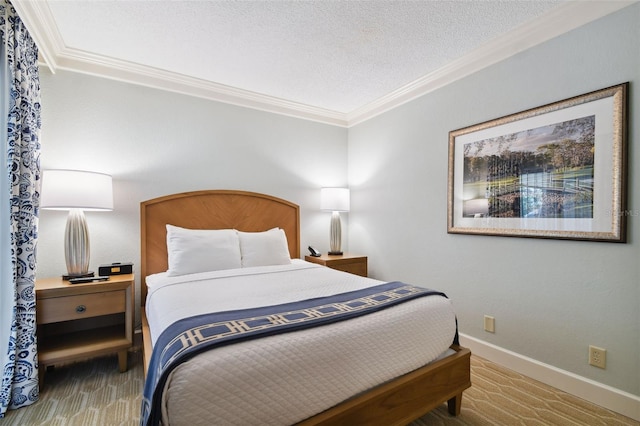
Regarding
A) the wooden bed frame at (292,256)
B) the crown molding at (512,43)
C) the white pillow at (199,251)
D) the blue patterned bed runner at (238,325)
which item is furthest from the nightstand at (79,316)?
the crown molding at (512,43)

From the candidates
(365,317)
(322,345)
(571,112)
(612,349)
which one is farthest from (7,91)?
(612,349)

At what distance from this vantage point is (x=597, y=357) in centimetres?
189

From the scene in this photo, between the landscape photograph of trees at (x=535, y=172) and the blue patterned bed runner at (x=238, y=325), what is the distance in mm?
1143

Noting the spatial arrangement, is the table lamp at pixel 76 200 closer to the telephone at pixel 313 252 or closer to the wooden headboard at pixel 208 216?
the wooden headboard at pixel 208 216

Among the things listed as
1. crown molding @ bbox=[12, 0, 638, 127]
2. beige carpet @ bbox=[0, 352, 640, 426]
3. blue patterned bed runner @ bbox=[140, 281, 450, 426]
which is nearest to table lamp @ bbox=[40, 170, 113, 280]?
beige carpet @ bbox=[0, 352, 640, 426]

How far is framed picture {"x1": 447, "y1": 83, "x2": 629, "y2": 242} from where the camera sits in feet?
5.95

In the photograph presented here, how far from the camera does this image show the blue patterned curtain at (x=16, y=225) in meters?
1.80

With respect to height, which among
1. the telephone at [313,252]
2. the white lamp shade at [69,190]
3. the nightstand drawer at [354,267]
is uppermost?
the white lamp shade at [69,190]

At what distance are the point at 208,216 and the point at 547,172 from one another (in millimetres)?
2987

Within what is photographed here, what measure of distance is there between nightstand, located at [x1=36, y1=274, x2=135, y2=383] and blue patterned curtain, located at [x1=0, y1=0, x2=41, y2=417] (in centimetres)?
10

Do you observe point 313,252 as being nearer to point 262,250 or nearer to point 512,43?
point 262,250

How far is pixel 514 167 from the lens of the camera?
91.0 inches

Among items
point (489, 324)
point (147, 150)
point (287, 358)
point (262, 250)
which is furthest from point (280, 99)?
point (489, 324)

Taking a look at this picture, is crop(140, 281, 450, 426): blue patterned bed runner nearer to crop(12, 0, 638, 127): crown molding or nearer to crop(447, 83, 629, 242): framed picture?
crop(447, 83, 629, 242): framed picture
